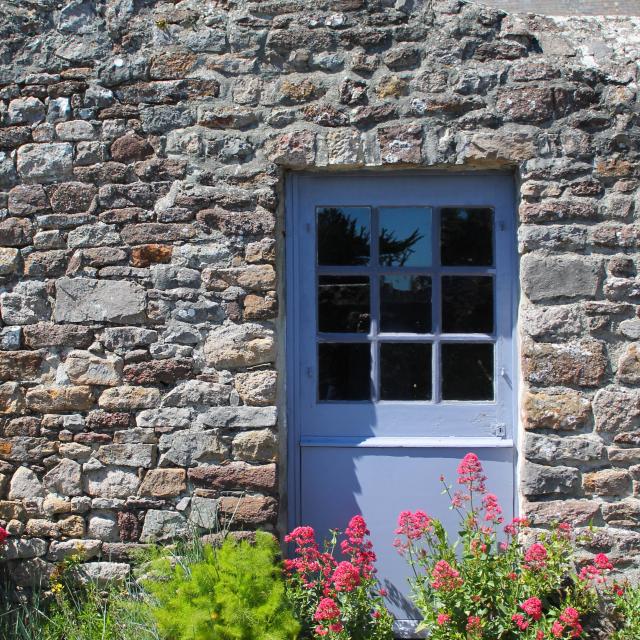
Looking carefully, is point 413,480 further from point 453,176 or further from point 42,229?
point 42,229

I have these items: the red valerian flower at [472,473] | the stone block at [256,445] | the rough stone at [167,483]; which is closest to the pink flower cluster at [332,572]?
the stone block at [256,445]

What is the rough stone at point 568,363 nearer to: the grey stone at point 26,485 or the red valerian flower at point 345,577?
the red valerian flower at point 345,577

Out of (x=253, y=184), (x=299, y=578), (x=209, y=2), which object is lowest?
(x=299, y=578)

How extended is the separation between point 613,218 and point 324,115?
1.51 m

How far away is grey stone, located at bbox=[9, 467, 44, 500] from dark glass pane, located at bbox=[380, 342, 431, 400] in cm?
185

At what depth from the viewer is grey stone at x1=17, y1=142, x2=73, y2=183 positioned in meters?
3.39

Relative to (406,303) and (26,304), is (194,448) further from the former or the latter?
(406,303)

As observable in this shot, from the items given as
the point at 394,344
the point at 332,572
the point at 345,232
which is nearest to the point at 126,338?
the point at 345,232

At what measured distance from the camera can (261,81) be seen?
10.9 feet

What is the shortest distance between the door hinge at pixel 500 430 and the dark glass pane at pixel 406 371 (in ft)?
1.21

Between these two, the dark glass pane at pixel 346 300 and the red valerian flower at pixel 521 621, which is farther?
the dark glass pane at pixel 346 300

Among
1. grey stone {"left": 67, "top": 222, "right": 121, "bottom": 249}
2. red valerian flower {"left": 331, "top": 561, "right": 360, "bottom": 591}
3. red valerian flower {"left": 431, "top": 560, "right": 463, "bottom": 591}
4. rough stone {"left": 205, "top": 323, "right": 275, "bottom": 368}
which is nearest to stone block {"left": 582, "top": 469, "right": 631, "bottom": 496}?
red valerian flower {"left": 431, "top": 560, "right": 463, "bottom": 591}

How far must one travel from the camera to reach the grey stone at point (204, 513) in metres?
3.27

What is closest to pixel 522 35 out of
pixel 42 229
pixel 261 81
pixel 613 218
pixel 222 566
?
pixel 613 218
